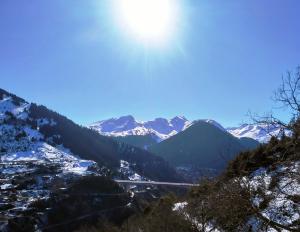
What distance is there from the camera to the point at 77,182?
177 meters

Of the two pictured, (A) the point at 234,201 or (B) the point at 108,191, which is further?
(B) the point at 108,191

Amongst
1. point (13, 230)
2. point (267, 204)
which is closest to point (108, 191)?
point (13, 230)

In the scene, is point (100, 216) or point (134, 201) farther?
point (134, 201)

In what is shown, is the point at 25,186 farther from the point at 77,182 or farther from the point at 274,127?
the point at 274,127

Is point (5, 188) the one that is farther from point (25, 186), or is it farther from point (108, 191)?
point (108, 191)

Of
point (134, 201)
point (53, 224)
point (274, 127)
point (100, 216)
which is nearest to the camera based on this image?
point (274, 127)

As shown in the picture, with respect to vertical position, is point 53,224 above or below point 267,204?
below

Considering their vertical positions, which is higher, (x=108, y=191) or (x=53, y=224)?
(x=108, y=191)

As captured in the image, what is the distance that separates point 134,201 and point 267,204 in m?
163

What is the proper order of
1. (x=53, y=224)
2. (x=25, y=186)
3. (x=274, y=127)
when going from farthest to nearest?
(x=25, y=186), (x=53, y=224), (x=274, y=127)

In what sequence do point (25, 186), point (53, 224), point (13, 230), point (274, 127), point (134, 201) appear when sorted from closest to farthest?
point (274, 127) < point (13, 230) < point (53, 224) < point (134, 201) < point (25, 186)

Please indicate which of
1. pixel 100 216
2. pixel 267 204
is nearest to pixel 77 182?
pixel 100 216

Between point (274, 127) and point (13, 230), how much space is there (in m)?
122

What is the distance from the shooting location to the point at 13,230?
11950 cm
